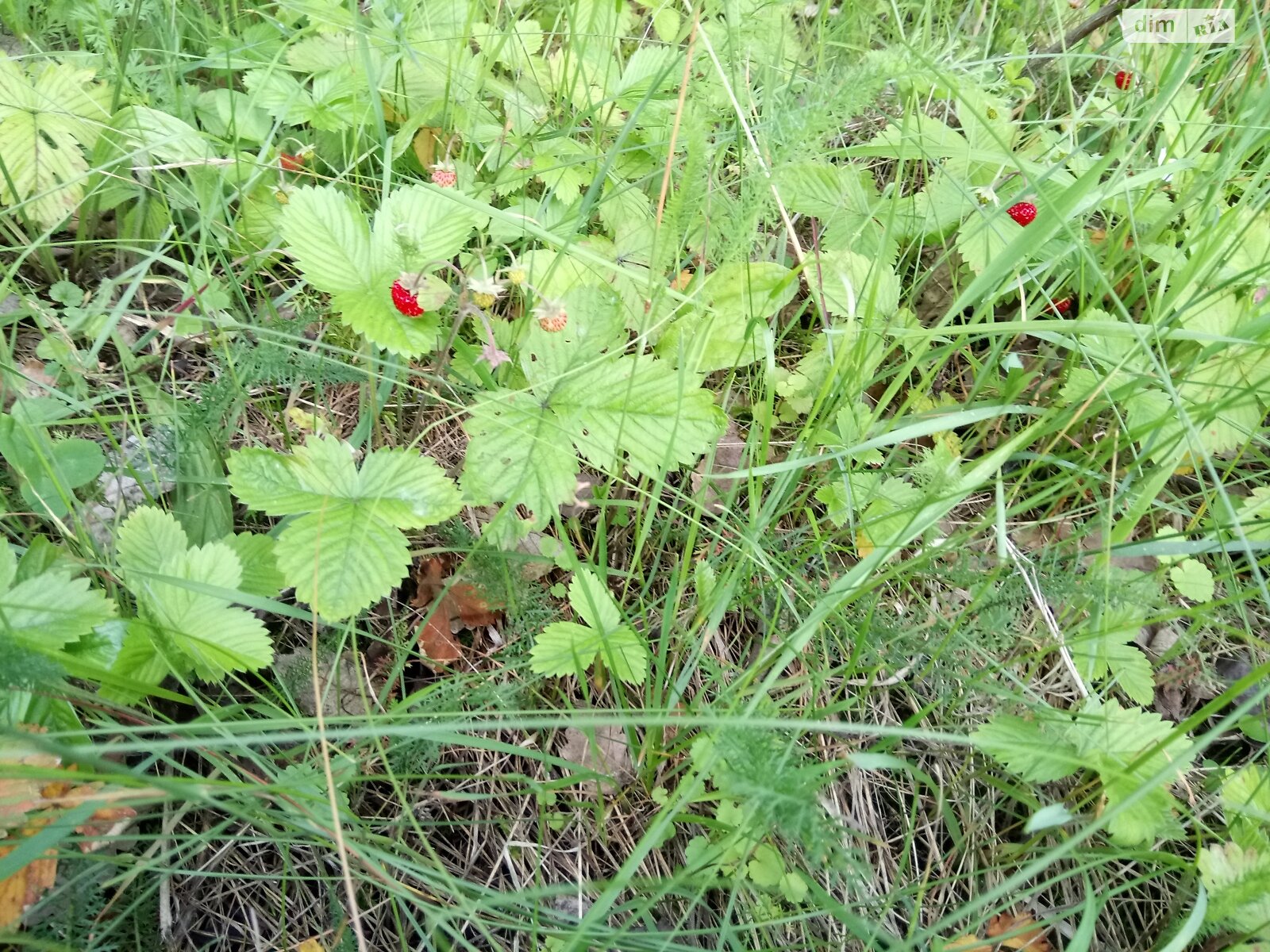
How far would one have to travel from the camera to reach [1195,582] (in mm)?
1460

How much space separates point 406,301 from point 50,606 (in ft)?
2.14

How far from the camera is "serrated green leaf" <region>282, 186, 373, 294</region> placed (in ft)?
4.03

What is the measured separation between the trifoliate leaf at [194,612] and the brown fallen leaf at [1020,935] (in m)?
1.23

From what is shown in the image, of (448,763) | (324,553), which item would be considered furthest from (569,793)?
(324,553)

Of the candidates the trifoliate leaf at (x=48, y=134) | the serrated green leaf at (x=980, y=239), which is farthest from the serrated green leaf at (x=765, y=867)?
the trifoliate leaf at (x=48, y=134)

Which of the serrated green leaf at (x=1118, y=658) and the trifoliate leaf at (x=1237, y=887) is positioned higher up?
the serrated green leaf at (x=1118, y=658)

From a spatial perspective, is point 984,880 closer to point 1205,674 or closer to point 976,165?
point 1205,674

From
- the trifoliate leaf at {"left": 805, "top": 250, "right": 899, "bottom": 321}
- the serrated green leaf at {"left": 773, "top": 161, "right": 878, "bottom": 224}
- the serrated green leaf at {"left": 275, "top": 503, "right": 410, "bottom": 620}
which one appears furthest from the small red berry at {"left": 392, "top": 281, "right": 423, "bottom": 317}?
the serrated green leaf at {"left": 773, "top": 161, "right": 878, "bottom": 224}

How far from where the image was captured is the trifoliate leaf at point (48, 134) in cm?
147

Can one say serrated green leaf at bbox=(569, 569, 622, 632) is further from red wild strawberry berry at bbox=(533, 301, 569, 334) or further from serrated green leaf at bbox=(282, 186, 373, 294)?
serrated green leaf at bbox=(282, 186, 373, 294)

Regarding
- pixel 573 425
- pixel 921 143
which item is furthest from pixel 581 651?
pixel 921 143

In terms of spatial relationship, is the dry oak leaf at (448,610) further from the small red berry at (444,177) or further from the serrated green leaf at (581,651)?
the small red berry at (444,177)

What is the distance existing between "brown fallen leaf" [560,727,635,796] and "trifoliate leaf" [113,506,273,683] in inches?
19.7

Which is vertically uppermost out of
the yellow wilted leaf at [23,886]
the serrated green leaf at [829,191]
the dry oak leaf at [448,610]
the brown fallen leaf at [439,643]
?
the serrated green leaf at [829,191]
